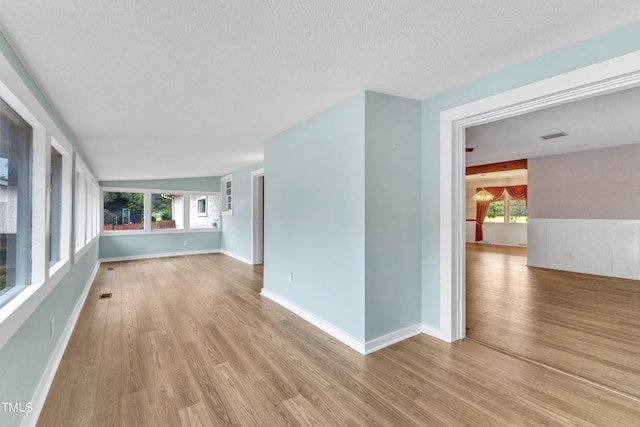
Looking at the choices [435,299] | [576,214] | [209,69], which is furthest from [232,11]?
[576,214]

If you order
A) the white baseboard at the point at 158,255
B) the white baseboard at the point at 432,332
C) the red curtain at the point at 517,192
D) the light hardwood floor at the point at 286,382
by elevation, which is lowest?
the light hardwood floor at the point at 286,382

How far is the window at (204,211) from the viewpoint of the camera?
A: 26.1 ft

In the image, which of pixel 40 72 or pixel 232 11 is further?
pixel 40 72

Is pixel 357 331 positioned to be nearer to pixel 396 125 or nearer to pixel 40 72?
pixel 396 125

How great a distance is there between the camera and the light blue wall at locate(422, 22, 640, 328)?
1.68m

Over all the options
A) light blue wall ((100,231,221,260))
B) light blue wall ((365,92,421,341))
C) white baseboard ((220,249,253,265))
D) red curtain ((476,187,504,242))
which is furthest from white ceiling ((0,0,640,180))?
red curtain ((476,187,504,242))

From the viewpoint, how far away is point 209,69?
1.93 meters

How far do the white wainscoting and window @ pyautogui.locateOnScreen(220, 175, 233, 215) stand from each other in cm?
713

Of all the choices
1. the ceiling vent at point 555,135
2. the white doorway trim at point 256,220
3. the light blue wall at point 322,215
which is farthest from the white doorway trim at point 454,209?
the white doorway trim at point 256,220

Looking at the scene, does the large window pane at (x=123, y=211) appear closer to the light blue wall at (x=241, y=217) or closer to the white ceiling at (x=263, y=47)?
the light blue wall at (x=241, y=217)

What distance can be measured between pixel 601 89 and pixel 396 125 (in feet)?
4.49

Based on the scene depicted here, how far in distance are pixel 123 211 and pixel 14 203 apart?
626 centimetres

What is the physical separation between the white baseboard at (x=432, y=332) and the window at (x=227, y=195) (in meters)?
5.75

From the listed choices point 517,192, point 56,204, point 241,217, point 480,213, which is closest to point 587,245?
point 517,192
